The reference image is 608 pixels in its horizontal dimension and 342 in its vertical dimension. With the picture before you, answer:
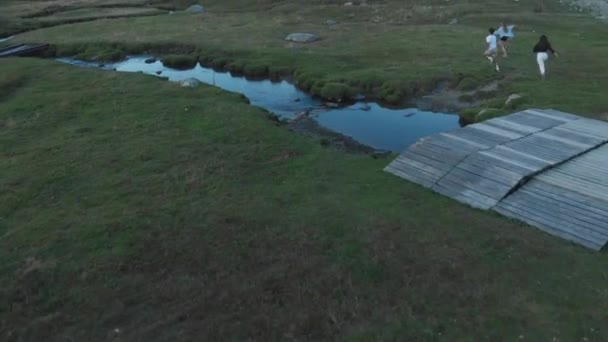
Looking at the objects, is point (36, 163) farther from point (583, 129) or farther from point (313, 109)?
point (583, 129)

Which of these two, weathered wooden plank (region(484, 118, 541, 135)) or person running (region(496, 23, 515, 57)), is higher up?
person running (region(496, 23, 515, 57))

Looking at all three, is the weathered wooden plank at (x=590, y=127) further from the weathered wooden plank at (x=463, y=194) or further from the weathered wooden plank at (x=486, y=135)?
the weathered wooden plank at (x=463, y=194)

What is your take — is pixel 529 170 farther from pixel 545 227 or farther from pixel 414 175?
pixel 414 175

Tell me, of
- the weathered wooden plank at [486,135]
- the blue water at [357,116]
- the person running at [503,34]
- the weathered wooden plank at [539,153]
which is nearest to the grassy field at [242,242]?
the blue water at [357,116]

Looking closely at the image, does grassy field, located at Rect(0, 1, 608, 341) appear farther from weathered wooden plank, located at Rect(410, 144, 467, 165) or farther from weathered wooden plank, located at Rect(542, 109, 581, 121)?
weathered wooden plank, located at Rect(542, 109, 581, 121)

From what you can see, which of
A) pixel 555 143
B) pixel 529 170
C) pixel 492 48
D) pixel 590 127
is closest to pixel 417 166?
pixel 529 170

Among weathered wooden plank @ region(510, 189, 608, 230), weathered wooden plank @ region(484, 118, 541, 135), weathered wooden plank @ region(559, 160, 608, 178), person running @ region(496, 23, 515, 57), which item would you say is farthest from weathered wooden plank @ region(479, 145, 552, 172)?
person running @ region(496, 23, 515, 57)
